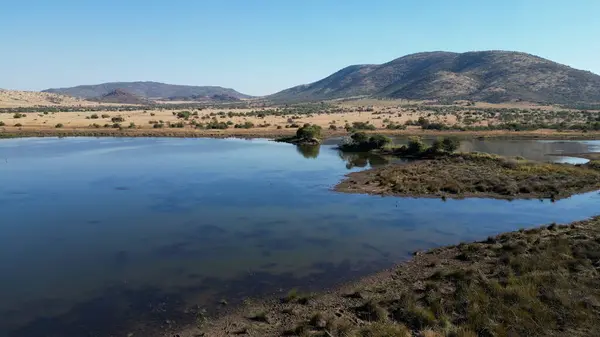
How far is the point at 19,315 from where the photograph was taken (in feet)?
44.7

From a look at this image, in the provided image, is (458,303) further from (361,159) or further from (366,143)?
(366,143)

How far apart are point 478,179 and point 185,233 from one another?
2255 centimetres

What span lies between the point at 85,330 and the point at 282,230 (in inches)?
444

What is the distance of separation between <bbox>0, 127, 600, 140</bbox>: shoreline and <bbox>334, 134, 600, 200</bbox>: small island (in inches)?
1091

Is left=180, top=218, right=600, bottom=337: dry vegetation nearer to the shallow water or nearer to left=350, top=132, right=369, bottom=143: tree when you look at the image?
the shallow water

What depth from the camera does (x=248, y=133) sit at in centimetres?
7094

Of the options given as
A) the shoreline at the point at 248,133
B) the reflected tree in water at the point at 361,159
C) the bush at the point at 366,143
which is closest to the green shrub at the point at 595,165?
the reflected tree in water at the point at 361,159

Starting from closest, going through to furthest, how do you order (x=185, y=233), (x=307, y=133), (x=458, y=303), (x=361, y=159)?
(x=458, y=303), (x=185, y=233), (x=361, y=159), (x=307, y=133)

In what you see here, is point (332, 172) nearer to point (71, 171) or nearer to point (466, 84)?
point (71, 171)

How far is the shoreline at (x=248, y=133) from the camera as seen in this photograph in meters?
→ 66.4

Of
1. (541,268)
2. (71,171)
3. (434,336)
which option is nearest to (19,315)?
(434,336)

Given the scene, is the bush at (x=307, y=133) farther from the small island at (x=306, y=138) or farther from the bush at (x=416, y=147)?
the bush at (x=416, y=147)

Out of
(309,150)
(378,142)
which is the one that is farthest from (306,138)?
(378,142)

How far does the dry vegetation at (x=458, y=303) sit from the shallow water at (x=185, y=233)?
5.43 ft
